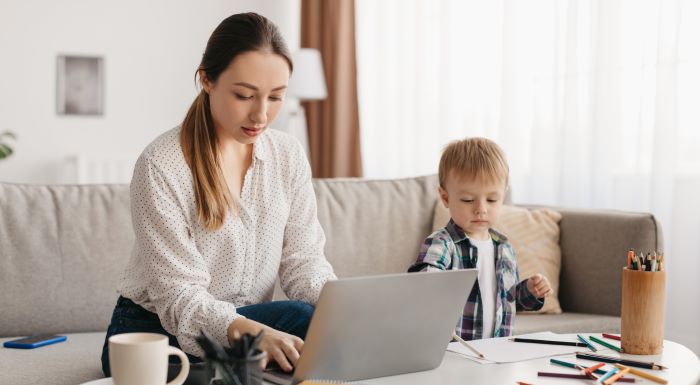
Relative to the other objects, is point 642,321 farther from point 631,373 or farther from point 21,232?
point 21,232

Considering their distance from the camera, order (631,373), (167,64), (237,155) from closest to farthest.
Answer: (631,373), (237,155), (167,64)

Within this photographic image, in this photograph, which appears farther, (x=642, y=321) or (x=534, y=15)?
(x=534, y=15)

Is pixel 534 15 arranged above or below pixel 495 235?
above

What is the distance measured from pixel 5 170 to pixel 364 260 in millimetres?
2948

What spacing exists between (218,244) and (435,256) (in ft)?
1.47

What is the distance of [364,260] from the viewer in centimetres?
244

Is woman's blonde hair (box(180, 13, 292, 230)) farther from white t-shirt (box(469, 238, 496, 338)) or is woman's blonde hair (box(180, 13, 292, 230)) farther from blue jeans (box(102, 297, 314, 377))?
white t-shirt (box(469, 238, 496, 338))

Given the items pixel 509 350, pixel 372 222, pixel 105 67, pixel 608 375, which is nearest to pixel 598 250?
A: pixel 372 222

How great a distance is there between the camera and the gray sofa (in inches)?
81.6

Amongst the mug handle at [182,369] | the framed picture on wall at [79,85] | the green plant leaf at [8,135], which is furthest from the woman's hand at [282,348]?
the framed picture on wall at [79,85]

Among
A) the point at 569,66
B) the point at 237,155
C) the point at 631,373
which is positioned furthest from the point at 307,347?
the point at 569,66

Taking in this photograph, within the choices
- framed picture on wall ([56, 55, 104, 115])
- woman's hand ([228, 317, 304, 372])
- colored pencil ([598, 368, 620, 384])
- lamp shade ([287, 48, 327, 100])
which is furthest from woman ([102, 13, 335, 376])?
framed picture on wall ([56, 55, 104, 115])

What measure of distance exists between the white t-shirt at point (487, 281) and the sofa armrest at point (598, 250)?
675 mm

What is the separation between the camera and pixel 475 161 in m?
1.74
